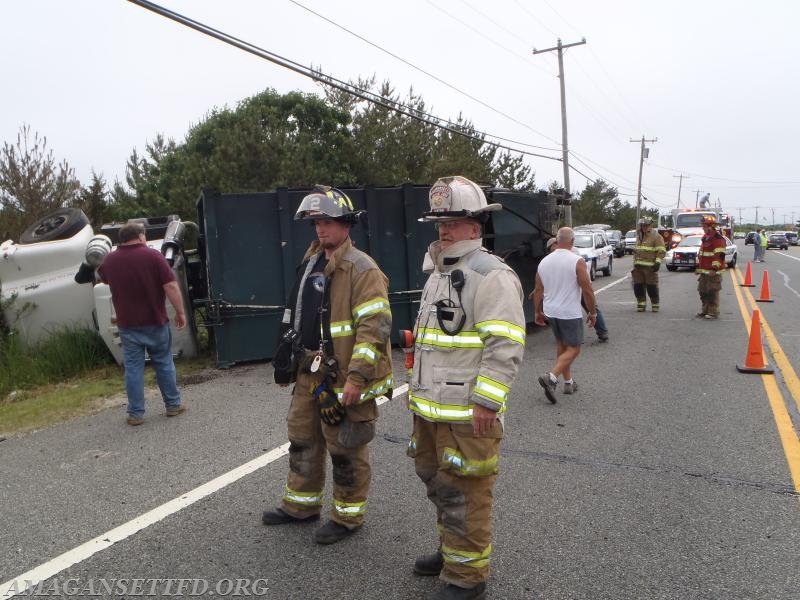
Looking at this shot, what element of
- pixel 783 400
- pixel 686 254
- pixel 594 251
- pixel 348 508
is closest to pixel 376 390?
pixel 348 508

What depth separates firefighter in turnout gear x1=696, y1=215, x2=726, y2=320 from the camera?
11289mm

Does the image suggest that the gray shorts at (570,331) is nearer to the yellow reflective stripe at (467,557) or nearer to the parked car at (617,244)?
the yellow reflective stripe at (467,557)

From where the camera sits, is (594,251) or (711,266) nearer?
(711,266)

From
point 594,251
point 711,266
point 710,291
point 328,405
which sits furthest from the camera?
point 594,251

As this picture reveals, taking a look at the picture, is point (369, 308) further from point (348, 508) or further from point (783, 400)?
point (783, 400)

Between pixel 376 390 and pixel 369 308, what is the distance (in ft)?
1.54

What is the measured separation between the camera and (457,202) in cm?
297

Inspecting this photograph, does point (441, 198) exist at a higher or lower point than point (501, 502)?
higher

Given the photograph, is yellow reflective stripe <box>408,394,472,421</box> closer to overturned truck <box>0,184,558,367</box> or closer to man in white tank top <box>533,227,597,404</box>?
man in white tank top <box>533,227,597,404</box>

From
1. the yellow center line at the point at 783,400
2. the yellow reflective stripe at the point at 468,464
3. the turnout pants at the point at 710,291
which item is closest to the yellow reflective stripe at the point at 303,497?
the yellow reflective stripe at the point at 468,464

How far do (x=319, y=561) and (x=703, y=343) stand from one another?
780 centimetres

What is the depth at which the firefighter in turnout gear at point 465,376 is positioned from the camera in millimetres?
2805

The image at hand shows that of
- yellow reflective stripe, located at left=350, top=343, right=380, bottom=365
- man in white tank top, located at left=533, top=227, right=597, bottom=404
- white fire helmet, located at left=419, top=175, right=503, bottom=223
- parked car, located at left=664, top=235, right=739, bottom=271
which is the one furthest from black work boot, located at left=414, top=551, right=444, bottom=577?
parked car, located at left=664, top=235, right=739, bottom=271

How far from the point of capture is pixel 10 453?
16.9ft
